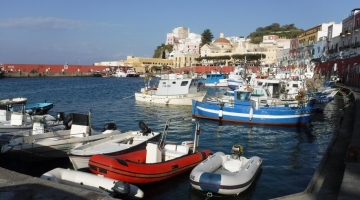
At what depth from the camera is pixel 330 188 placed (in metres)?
8.19

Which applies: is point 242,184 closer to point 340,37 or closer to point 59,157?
point 59,157

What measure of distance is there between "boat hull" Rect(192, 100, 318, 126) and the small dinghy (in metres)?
11.0

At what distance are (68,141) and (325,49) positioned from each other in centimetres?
5459

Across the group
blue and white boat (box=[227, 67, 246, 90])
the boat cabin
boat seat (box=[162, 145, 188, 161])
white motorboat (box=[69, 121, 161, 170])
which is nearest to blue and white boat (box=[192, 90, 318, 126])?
the boat cabin

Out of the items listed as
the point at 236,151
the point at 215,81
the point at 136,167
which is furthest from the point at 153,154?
the point at 215,81

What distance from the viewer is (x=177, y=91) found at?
33312 millimetres

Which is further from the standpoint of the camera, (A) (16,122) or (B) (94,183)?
(A) (16,122)

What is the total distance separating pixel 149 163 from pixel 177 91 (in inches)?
898

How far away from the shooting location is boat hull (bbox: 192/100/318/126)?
71.1 ft

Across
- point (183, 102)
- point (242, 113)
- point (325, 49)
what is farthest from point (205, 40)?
point (242, 113)

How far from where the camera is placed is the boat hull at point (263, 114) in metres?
21.7

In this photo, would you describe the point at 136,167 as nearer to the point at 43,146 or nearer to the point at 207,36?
the point at 43,146

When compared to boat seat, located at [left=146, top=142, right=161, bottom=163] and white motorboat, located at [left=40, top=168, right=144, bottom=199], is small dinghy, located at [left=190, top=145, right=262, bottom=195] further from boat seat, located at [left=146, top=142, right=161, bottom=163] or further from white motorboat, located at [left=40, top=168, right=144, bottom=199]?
white motorboat, located at [left=40, top=168, right=144, bottom=199]

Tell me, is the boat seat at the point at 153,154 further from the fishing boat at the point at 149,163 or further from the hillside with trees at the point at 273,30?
the hillside with trees at the point at 273,30
